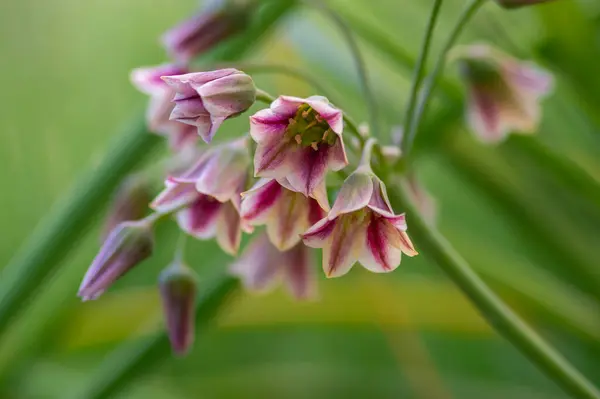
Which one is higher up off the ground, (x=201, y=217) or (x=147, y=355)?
(x=201, y=217)

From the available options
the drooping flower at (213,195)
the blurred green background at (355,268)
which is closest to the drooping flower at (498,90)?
the blurred green background at (355,268)

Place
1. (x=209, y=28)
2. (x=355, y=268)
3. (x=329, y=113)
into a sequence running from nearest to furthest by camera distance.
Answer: (x=329, y=113)
(x=209, y=28)
(x=355, y=268)

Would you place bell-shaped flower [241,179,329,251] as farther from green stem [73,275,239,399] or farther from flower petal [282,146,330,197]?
green stem [73,275,239,399]

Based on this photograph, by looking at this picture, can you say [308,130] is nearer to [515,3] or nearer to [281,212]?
[281,212]

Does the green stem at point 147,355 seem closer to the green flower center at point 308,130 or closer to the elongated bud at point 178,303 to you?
the elongated bud at point 178,303

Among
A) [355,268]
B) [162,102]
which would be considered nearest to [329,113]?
[162,102]

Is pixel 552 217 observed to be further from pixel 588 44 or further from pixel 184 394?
pixel 184 394
